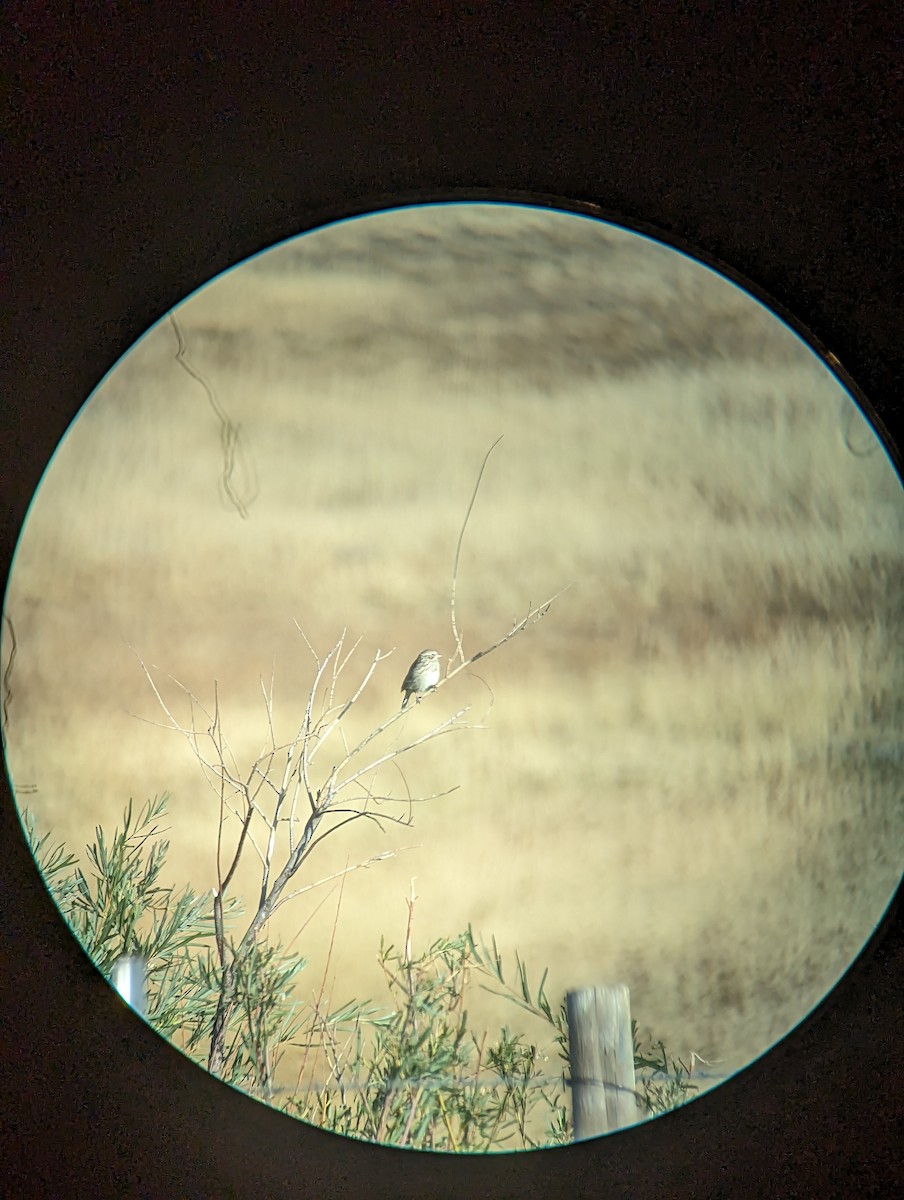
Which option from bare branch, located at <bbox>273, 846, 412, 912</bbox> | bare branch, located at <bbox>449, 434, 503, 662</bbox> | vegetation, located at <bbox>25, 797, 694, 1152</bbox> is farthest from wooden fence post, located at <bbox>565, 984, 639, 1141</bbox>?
bare branch, located at <bbox>449, 434, 503, 662</bbox>

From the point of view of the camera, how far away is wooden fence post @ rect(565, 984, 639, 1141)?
→ 2.97ft

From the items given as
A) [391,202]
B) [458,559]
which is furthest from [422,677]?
[391,202]

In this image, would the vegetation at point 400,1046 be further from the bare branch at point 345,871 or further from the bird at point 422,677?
the bird at point 422,677

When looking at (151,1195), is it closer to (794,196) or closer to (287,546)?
(287,546)

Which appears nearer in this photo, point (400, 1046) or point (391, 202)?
point (400, 1046)

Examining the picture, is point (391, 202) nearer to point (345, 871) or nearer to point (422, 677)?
point (422, 677)

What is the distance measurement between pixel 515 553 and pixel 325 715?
228mm

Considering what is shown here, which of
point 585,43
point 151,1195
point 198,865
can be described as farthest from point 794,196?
point 151,1195

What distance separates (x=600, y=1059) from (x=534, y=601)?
406 mm

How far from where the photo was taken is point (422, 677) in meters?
0.94

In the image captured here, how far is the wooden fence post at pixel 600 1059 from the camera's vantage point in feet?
2.97

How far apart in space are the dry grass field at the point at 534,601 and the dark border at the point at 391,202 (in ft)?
0.28

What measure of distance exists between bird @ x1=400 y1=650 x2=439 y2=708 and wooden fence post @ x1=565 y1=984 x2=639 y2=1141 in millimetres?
296

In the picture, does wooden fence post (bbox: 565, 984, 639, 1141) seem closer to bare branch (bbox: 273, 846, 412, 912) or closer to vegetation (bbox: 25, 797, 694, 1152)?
vegetation (bbox: 25, 797, 694, 1152)
